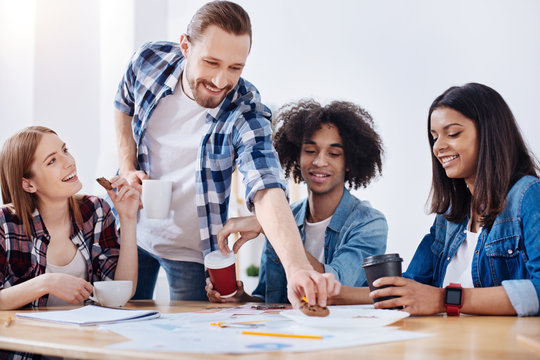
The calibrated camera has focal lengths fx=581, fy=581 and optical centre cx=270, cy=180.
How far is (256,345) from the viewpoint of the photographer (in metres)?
0.89

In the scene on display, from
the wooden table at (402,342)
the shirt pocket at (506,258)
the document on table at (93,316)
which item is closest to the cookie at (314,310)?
the wooden table at (402,342)

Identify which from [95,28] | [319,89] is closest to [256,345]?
[95,28]

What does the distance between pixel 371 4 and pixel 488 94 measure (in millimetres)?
2590

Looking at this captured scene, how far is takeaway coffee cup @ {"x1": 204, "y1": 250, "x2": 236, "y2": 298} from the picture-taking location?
163 cm

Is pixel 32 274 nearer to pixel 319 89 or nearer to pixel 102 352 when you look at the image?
pixel 102 352

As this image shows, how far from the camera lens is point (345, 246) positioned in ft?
6.61

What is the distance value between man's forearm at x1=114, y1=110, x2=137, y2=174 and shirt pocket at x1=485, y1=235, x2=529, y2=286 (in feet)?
3.90

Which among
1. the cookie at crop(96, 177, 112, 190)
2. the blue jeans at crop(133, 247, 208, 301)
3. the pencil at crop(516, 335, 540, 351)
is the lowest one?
the blue jeans at crop(133, 247, 208, 301)

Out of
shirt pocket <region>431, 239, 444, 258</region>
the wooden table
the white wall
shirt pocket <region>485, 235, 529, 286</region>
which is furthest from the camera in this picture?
the white wall

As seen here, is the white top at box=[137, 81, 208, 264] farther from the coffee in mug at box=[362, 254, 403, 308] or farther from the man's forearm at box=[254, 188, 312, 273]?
the coffee in mug at box=[362, 254, 403, 308]

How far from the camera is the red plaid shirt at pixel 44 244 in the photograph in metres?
1.67

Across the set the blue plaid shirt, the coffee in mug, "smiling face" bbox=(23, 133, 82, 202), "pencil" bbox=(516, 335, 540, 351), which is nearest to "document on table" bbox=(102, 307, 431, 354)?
"pencil" bbox=(516, 335, 540, 351)

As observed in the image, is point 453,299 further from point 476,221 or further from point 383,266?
point 476,221

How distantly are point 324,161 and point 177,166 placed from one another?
0.57 meters
